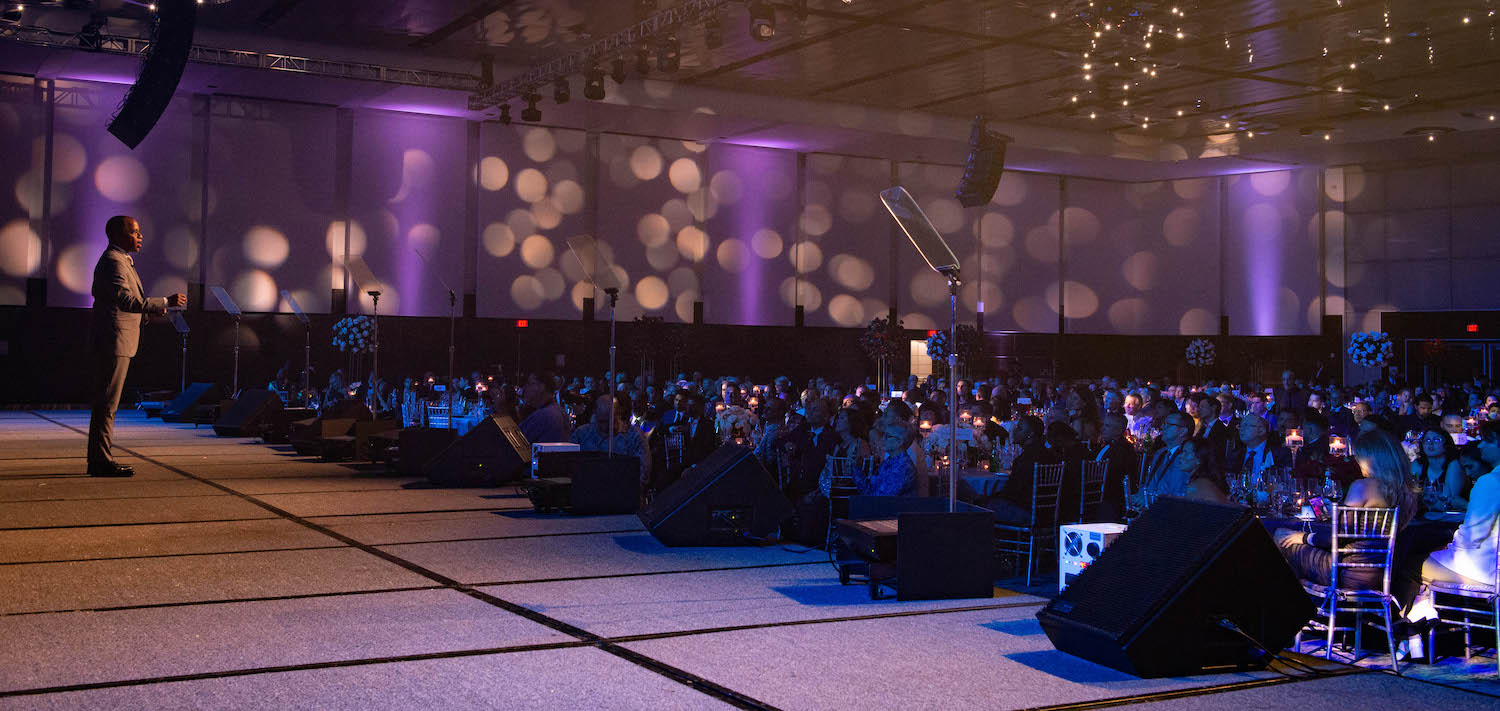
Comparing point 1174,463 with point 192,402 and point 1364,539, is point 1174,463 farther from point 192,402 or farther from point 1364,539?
point 192,402

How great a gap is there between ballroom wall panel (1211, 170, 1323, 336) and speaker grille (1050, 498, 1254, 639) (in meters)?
25.5

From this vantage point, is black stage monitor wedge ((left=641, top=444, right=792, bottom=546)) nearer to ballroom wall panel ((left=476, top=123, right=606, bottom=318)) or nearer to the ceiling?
the ceiling

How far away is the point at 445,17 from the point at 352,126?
635cm

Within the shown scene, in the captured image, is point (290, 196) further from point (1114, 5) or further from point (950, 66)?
point (1114, 5)

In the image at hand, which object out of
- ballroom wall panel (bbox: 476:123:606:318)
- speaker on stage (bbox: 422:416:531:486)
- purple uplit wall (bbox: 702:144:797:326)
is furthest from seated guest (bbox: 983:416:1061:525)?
purple uplit wall (bbox: 702:144:797:326)

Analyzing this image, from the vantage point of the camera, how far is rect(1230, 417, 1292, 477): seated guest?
28.0ft

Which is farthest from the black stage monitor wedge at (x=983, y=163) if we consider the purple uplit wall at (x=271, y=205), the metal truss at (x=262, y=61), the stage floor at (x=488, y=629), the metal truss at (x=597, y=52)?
the purple uplit wall at (x=271, y=205)

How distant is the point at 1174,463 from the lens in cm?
721

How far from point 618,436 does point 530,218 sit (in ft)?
50.0

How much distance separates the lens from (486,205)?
974 inches

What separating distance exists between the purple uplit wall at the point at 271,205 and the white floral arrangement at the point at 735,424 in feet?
44.6

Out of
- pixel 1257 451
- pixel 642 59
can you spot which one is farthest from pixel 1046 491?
pixel 642 59

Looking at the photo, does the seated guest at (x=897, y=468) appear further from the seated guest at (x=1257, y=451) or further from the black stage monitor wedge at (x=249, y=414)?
the black stage monitor wedge at (x=249, y=414)

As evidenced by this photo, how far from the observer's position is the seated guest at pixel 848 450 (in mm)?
8334
